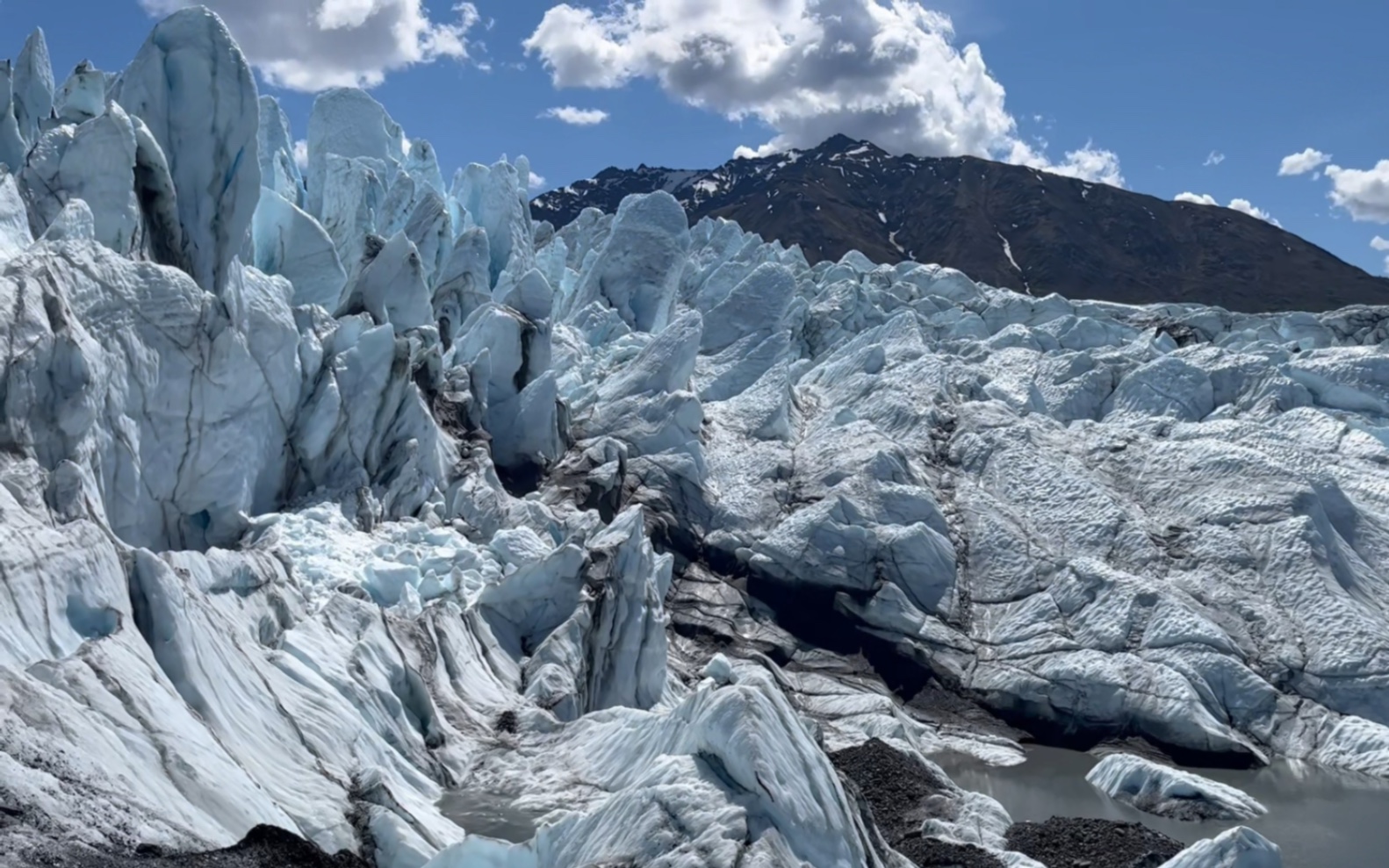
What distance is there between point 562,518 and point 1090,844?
16.4 metres

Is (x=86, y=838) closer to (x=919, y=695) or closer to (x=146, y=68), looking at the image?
(x=146, y=68)

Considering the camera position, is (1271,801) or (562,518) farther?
(562,518)

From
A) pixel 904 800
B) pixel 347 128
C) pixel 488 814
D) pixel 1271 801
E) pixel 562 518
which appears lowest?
pixel 1271 801

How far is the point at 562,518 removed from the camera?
1249 inches

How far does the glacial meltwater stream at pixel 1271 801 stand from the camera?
80.5 feet

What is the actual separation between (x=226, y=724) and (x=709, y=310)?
138 feet

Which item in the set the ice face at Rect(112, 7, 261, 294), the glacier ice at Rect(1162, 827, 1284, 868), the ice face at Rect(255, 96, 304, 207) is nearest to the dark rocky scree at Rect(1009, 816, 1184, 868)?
the glacier ice at Rect(1162, 827, 1284, 868)

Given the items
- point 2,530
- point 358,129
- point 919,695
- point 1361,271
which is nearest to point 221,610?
point 2,530

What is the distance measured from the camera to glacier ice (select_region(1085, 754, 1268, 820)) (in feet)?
86.8

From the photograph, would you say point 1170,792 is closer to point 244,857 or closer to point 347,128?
point 244,857

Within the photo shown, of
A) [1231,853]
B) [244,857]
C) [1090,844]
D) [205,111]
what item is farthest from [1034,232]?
[244,857]

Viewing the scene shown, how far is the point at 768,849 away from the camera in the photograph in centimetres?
1076

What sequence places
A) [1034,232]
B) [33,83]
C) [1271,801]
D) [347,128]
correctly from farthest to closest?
[1034,232] → [347,128] → [33,83] → [1271,801]

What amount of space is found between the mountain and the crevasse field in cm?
6349
